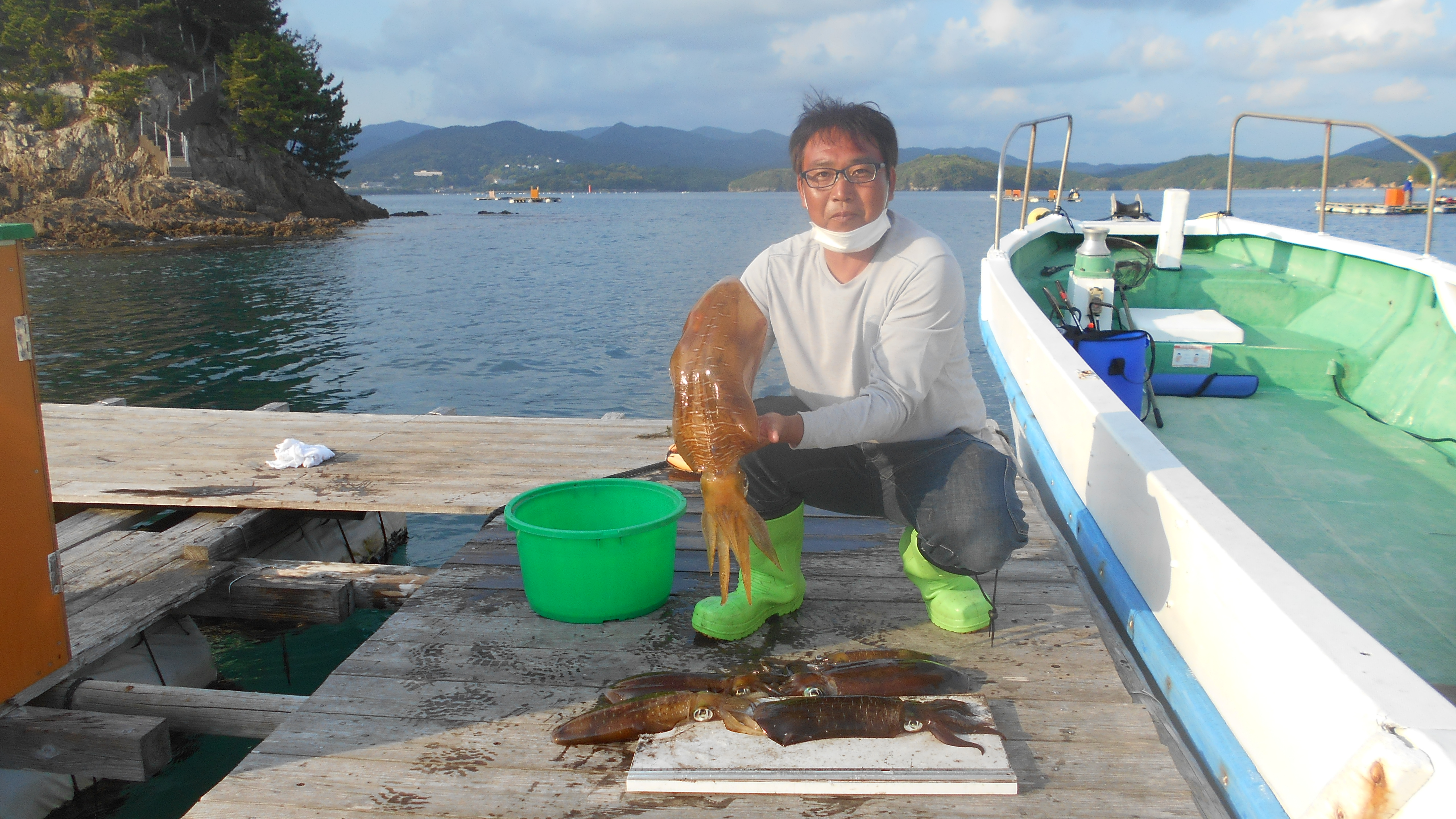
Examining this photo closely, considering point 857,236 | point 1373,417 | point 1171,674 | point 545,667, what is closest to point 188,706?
point 545,667

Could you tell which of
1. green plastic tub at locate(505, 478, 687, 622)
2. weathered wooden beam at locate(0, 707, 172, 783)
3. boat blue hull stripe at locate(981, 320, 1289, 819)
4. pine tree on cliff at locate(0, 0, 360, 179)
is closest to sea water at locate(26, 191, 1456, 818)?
weathered wooden beam at locate(0, 707, 172, 783)

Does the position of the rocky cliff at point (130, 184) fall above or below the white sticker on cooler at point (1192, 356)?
above

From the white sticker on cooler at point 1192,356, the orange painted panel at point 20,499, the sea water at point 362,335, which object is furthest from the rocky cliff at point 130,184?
the white sticker on cooler at point 1192,356

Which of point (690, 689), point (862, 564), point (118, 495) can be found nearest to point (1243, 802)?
point (690, 689)

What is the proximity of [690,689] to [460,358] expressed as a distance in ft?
50.4

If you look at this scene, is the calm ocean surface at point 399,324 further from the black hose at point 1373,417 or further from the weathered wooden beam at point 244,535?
the black hose at point 1373,417

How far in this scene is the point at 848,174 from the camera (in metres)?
2.97

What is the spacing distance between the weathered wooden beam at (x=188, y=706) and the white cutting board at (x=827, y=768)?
6.04 ft

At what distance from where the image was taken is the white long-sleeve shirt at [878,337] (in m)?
2.88

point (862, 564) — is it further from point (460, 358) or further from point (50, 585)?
point (460, 358)

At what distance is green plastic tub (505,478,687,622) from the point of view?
315 cm

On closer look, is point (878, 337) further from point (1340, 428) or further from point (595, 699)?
point (1340, 428)

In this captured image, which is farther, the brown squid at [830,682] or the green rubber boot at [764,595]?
the green rubber boot at [764,595]

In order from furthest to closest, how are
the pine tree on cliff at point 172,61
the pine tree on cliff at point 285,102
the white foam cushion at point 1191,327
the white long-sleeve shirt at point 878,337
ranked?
the pine tree on cliff at point 285,102 < the pine tree on cliff at point 172,61 < the white foam cushion at point 1191,327 < the white long-sleeve shirt at point 878,337
